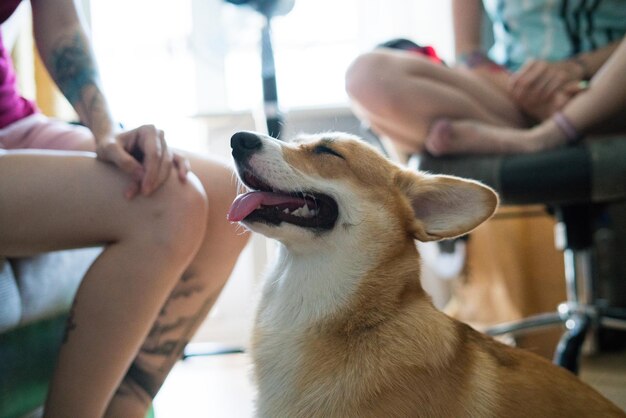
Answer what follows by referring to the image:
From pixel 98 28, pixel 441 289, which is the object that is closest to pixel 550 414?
pixel 441 289

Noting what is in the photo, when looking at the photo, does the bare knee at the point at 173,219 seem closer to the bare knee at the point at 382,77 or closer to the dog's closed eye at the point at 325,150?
the dog's closed eye at the point at 325,150

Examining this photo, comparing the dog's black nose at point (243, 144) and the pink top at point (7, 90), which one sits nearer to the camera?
the dog's black nose at point (243, 144)

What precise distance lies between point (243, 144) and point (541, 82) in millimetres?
884

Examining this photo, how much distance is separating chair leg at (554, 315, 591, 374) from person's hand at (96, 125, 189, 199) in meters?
1.13

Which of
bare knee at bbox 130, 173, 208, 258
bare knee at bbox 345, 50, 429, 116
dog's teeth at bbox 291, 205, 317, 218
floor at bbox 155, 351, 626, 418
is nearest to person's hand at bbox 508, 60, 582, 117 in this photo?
bare knee at bbox 345, 50, 429, 116

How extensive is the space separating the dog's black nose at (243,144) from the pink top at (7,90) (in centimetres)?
48

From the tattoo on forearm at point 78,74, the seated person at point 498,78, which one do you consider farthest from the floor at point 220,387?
the seated person at point 498,78

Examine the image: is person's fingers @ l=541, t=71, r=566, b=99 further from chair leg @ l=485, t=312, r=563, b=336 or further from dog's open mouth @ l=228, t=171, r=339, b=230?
dog's open mouth @ l=228, t=171, r=339, b=230

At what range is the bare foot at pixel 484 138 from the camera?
151 cm

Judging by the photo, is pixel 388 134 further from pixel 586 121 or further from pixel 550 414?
pixel 550 414

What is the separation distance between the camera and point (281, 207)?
101cm

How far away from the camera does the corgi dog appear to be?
35.4 inches

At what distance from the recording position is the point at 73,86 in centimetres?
120

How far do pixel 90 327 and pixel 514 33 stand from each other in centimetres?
137
